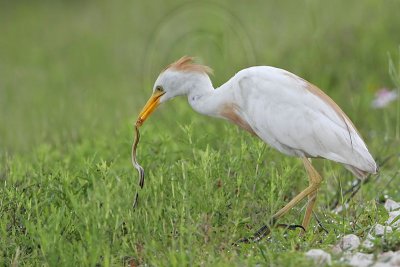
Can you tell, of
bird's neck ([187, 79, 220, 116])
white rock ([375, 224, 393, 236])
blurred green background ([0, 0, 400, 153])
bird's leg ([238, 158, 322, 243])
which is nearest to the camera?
white rock ([375, 224, 393, 236])

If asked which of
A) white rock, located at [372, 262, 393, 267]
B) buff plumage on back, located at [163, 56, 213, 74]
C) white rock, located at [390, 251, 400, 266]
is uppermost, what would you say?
buff plumage on back, located at [163, 56, 213, 74]

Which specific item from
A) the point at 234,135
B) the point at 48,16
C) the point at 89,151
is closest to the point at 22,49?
the point at 48,16

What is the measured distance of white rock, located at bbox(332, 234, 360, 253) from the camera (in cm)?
A: 449

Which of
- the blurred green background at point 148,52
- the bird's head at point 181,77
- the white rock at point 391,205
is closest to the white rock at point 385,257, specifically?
the white rock at point 391,205

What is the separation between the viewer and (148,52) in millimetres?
12359

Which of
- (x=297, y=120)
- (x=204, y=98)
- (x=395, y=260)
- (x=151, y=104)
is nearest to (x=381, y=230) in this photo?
(x=395, y=260)

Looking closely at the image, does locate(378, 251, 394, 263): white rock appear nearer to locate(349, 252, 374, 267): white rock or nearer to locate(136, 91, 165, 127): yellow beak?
locate(349, 252, 374, 267): white rock

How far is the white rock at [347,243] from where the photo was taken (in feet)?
14.7

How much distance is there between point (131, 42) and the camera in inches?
529

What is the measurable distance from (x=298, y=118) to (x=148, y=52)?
7483mm

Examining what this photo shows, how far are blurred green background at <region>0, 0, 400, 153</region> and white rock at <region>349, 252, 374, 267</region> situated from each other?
2.63m

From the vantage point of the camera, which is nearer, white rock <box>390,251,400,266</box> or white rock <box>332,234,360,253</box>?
white rock <box>390,251,400,266</box>

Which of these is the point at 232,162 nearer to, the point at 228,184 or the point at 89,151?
the point at 228,184

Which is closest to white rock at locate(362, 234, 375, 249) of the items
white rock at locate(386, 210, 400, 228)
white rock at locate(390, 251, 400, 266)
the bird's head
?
white rock at locate(390, 251, 400, 266)
